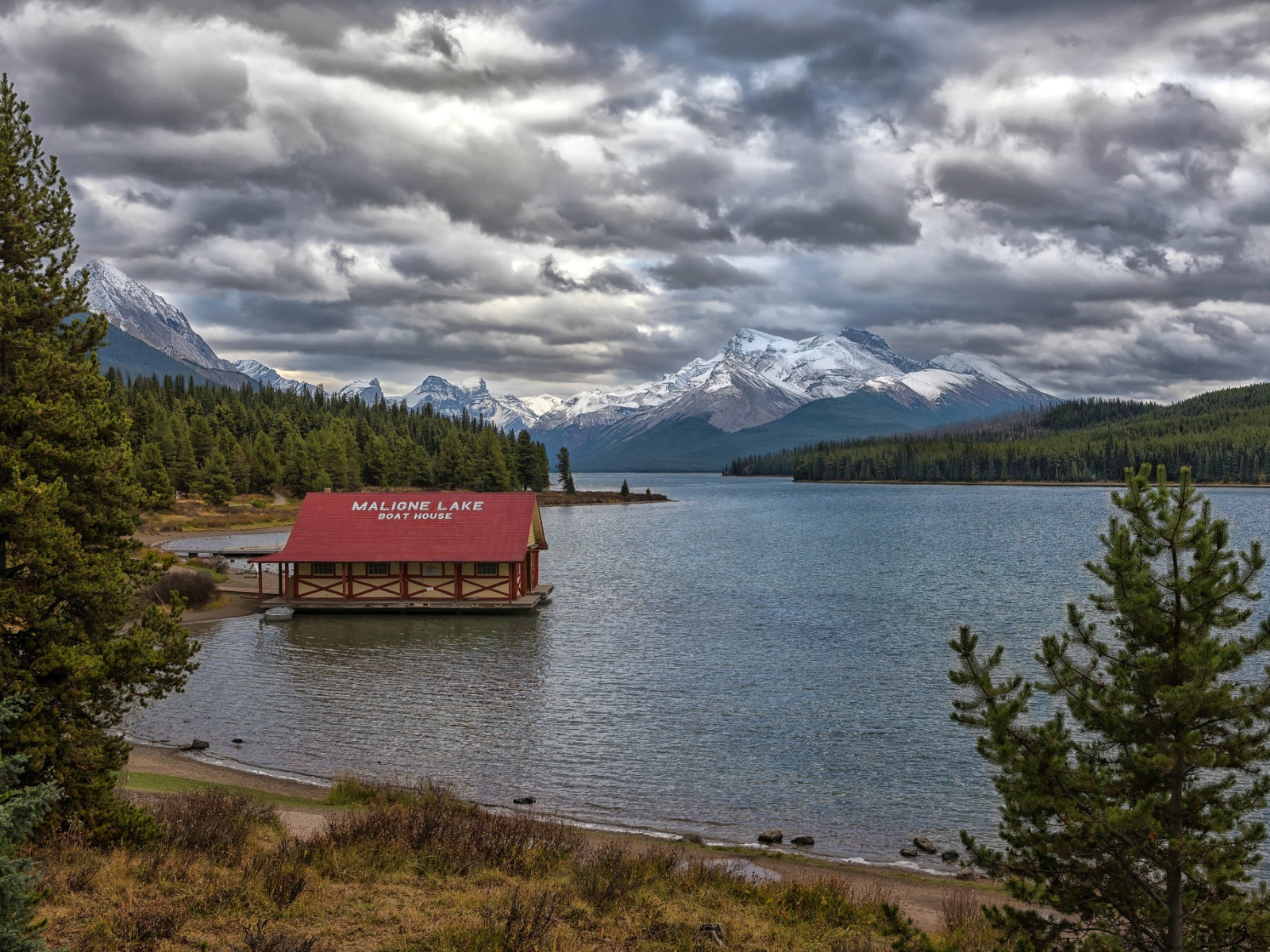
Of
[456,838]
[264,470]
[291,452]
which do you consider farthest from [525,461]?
[456,838]

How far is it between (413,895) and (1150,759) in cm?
1117

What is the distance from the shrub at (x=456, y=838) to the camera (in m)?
16.0

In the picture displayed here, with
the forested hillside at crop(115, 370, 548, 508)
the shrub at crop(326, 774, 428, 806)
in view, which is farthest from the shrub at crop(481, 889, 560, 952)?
the forested hillside at crop(115, 370, 548, 508)

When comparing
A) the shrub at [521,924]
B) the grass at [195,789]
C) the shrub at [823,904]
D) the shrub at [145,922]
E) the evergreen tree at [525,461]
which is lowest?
the grass at [195,789]

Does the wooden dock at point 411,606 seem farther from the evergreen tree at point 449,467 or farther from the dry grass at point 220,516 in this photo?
the evergreen tree at point 449,467

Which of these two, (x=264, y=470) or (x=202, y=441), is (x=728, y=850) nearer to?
(x=264, y=470)

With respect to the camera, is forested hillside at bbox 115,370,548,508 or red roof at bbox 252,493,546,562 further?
forested hillside at bbox 115,370,548,508

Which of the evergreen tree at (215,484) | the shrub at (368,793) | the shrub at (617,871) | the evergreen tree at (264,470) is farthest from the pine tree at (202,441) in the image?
the shrub at (617,871)

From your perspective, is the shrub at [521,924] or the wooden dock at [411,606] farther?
the wooden dock at [411,606]

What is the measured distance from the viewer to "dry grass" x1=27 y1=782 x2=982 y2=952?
1217cm

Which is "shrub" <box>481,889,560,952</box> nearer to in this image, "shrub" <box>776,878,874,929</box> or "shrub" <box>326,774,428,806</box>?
"shrub" <box>776,878,874,929</box>

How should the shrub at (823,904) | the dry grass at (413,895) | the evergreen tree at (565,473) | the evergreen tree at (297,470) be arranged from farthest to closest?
1. the evergreen tree at (565,473)
2. the evergreen tree at (297,470)
3. the shrub at (823,904)
4. the dry grass at (413,895)

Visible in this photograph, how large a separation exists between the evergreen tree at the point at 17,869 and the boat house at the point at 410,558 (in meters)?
43.2

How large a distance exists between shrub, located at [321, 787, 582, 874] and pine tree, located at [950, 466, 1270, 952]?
355 inches
